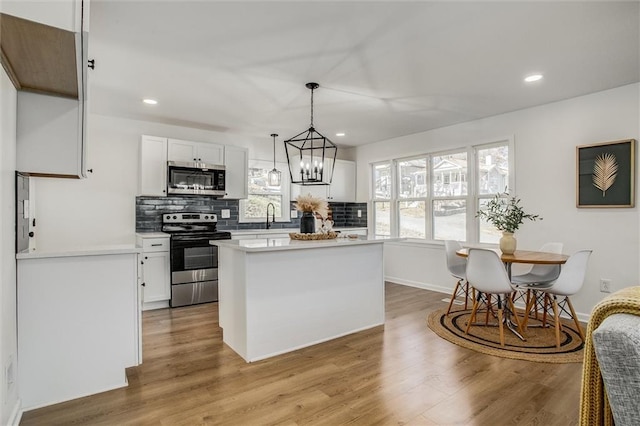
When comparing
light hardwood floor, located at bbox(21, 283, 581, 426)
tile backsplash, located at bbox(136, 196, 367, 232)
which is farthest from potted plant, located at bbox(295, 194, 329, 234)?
tile backsplash, located at bbox(136, 196, 367, 232)

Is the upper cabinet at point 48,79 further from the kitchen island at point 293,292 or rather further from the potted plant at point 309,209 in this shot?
the potted plant at point 309,209

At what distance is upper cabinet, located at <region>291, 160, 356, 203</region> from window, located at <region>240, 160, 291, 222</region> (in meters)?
0.22

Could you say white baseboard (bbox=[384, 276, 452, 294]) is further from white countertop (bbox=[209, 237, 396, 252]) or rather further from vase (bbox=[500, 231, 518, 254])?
white countertop (bbox=[209, 237, 396, 252])

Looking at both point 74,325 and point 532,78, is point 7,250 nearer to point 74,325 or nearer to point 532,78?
point 74,325

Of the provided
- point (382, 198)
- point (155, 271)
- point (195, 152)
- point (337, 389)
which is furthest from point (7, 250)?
point (382, 198)

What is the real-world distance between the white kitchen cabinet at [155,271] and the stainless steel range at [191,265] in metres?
0.09

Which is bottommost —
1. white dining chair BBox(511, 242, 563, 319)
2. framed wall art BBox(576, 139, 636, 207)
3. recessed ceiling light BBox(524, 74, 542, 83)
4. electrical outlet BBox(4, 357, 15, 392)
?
electrical outlet BBox(4, 357, 15, 392)

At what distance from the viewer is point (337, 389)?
2273 mm

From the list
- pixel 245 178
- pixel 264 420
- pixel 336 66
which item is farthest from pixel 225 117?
pixel 264 420

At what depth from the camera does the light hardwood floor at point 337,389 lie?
196 centimetres

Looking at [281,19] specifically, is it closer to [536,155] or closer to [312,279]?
[312,279]

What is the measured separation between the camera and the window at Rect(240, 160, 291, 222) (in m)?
5.53

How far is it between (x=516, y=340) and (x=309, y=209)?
222 centimetres

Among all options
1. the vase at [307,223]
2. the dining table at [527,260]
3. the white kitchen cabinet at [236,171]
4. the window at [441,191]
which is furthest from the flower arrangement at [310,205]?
the window at [441,191]
